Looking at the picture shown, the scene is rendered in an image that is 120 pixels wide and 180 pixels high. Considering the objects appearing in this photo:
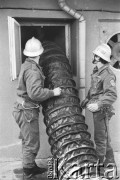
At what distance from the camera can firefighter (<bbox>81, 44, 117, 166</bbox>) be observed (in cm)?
588

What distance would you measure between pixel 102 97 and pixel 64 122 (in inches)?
35.1

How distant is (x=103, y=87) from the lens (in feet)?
19.6

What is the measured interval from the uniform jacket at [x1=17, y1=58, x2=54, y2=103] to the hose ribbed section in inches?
11.6

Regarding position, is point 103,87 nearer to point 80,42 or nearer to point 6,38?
point 80,42

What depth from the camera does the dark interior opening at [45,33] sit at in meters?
7.48

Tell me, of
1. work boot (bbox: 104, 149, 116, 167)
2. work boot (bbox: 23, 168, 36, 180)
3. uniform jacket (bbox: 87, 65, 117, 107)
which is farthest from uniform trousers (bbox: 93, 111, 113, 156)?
work boot (bbox: 23, 168, 36, 180)

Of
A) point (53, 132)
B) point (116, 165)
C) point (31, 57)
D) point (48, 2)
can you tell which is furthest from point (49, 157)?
point (48, 2)

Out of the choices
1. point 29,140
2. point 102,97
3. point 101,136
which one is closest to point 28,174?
point 29,140

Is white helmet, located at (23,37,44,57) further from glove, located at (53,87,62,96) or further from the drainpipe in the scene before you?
the drainpipe

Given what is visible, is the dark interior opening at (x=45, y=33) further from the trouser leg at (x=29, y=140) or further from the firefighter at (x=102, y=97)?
the trouser leg at (x=29, y=140)

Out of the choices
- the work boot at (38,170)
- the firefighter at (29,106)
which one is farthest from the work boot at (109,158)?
the firefighter at (29,106)

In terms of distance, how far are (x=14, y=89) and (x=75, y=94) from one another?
1.45 meters

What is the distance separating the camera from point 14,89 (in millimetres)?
6852

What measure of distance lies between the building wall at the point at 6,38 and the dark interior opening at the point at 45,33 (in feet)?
2.23
